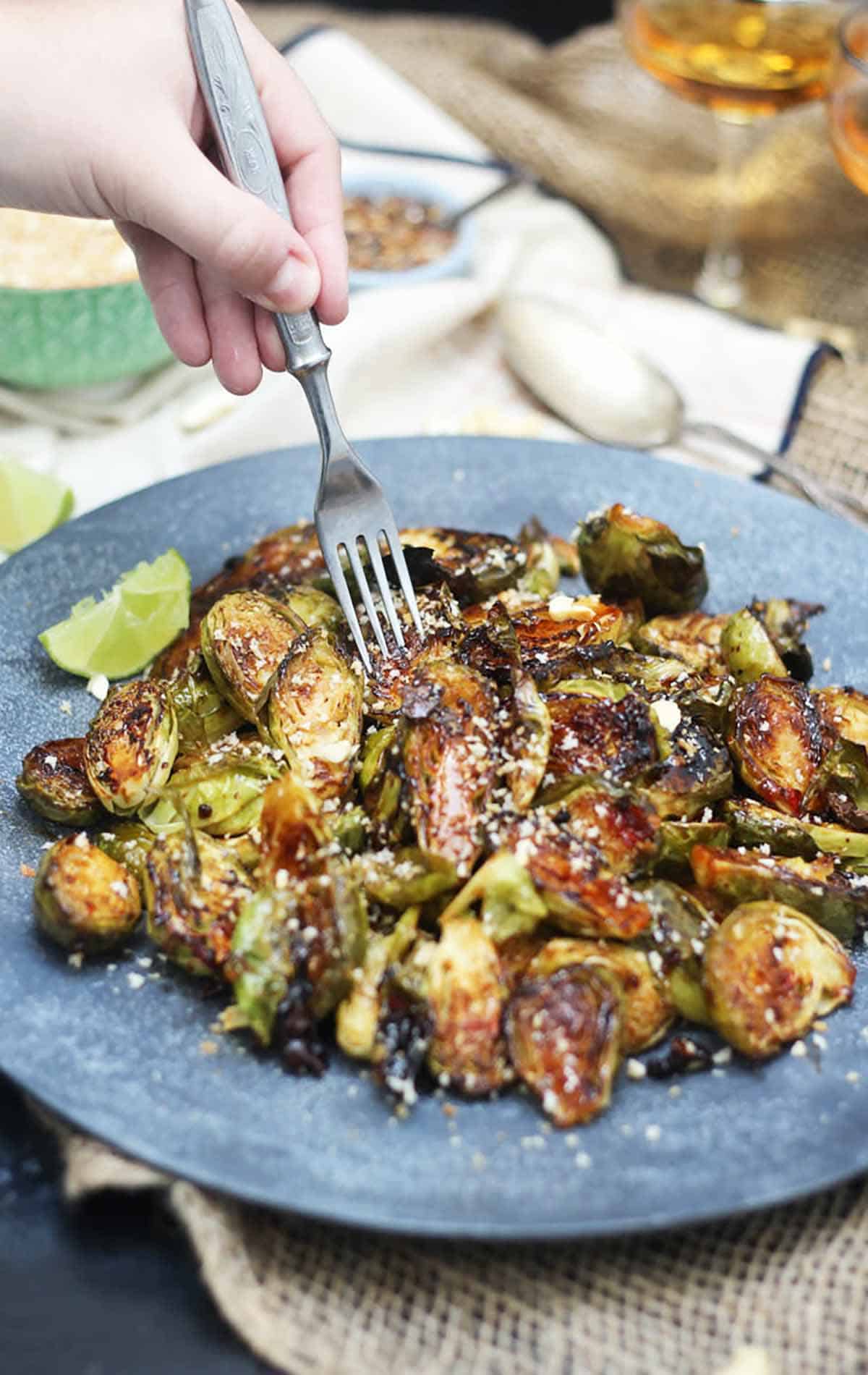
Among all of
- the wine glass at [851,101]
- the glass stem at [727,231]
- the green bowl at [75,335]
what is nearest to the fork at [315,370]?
the green bowl at [75,335]

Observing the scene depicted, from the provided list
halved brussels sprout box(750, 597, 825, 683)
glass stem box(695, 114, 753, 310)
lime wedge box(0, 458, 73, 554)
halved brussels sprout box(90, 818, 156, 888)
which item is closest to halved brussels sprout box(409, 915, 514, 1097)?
halved brussels sprout box(90, 818, 156, 888)

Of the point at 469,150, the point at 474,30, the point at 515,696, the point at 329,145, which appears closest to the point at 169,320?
the point at 329,145

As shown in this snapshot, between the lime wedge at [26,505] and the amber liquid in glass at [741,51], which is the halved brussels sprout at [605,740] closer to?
the lime wedge at [26,505]

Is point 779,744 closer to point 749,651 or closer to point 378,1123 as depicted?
point 749,651

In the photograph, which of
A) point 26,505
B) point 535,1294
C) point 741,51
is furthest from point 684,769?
point 741,51

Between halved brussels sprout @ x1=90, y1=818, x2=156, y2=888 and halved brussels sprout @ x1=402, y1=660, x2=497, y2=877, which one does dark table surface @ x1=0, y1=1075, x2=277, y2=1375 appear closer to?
halved brussels sprout @ x1=90, y1=818, x2=156, y2=888

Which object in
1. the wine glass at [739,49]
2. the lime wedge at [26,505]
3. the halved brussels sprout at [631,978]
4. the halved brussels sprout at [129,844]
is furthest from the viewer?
the wine glass at [739,49]

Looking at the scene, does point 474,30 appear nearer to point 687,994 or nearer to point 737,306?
point 737,306
